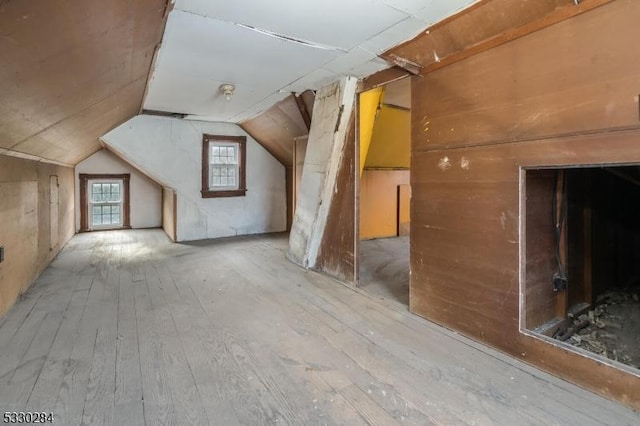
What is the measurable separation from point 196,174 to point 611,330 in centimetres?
551

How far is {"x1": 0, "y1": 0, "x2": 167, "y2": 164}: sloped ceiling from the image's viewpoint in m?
1.29

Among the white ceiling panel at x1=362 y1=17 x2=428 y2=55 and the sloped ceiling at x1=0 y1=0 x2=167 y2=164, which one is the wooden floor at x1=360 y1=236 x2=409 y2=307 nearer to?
the white ceiling panel at x1=362 y1=17 x2=428 y2=55

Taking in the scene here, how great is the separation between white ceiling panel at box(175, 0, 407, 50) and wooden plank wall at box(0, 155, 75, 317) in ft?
6.80

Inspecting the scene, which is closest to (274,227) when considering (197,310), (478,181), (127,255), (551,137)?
(127,255)

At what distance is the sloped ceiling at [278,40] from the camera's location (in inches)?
78.2

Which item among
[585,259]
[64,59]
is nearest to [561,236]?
[585,259]

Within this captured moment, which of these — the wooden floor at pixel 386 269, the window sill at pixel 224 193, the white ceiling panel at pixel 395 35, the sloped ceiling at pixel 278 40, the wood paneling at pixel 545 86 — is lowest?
the wooden floor at pixel 386 269

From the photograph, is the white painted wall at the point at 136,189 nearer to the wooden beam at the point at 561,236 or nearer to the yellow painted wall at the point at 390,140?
the yellow painted wall at the point at 390,140

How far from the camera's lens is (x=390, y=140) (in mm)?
5062

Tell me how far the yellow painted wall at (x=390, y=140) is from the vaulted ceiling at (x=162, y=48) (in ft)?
4.38

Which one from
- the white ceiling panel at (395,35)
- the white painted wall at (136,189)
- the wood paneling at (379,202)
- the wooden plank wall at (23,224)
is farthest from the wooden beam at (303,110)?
the white painted wall at (136,189)

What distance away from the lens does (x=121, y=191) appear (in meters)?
6.98

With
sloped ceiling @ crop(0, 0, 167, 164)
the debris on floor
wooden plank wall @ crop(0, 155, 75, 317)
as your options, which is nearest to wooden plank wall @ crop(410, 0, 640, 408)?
the debris on floor

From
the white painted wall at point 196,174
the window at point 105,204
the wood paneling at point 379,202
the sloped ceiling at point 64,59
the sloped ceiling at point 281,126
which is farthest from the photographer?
the window at point 105,204
